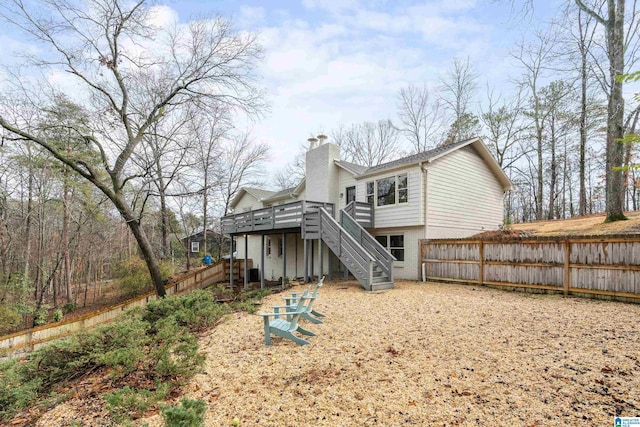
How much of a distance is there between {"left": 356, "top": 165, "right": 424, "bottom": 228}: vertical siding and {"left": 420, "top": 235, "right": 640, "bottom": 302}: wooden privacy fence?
4.15 ft

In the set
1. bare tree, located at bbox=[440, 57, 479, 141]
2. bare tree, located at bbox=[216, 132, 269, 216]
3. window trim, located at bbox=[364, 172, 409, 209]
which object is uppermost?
bare tree, located at bbox=[440, 57, 479, 141]

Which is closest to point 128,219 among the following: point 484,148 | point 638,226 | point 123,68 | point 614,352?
point 123,68

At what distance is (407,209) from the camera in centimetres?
1288

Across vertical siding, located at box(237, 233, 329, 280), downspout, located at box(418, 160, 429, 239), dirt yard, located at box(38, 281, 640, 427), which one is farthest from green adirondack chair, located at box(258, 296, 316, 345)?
vertical siding, located at box(237, 233, 329, 280)

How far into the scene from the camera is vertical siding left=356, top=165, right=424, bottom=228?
41.1 ft

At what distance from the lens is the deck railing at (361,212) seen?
13.3 metres

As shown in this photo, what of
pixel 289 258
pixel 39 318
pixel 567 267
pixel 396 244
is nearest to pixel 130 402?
pixel 567 267

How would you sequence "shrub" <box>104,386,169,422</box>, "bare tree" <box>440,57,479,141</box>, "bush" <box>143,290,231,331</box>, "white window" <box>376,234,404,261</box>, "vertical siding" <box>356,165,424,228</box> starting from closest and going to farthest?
"shrub" <box>104,386,169,422</box> → "bush" <box>143,290,231,331</box> → "vertical siding" <box>356,165,424,228</box> → "white window" <box>376,234,404,261</box> → "bare tree" <box>440,57,479,141</box>

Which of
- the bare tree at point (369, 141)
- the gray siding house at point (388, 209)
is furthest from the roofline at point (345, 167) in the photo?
the bare tree at point (369, 141)

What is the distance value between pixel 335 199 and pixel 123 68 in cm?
1074

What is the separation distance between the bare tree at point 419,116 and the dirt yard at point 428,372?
22419 millimetres

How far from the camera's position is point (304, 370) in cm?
410

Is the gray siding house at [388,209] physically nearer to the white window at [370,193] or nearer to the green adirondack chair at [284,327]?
the white window at [370,193]

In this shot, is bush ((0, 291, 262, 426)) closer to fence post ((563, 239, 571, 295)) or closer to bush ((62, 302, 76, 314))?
fence post ((563, 239, 571, 295))
